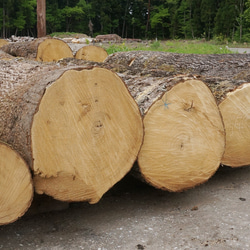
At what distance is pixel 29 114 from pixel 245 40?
18575mm

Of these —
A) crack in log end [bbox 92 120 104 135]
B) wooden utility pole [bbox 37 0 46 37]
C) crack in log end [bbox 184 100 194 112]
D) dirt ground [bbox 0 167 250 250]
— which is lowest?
dirt ground [bbox 0 167 250 250]

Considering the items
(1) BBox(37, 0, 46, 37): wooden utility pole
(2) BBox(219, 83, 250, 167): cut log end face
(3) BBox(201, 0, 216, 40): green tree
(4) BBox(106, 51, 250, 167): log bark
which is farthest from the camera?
(3) BBox(201, 0, 216, 40): green tree

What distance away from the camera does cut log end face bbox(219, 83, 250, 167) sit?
8.96ft

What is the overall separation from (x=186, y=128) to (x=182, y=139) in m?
0.08

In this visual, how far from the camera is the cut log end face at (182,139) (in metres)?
2.24

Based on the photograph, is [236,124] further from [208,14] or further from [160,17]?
[160,17]

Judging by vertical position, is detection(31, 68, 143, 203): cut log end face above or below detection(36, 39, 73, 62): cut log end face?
below

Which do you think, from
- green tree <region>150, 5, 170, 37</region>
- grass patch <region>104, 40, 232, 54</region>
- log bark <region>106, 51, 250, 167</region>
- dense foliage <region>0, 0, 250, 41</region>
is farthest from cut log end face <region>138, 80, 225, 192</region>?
green tree <region>150, 5, 170, 37</region>

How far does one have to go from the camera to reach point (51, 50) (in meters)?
→ 6.50

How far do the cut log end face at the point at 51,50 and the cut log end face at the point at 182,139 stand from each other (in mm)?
4500

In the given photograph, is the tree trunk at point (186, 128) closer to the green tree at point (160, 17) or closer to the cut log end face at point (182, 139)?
the cut log end face at point (182, 139)

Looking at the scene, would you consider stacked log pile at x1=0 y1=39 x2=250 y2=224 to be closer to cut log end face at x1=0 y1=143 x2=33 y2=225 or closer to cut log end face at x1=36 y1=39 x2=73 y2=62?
cut log end face at x1=0 y1=143 x2=33 y2=225

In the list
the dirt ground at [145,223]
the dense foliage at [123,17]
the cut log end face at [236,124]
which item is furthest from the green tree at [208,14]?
the dirt ground at [145,223]

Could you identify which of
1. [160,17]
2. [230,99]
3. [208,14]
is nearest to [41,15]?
[230,99]
